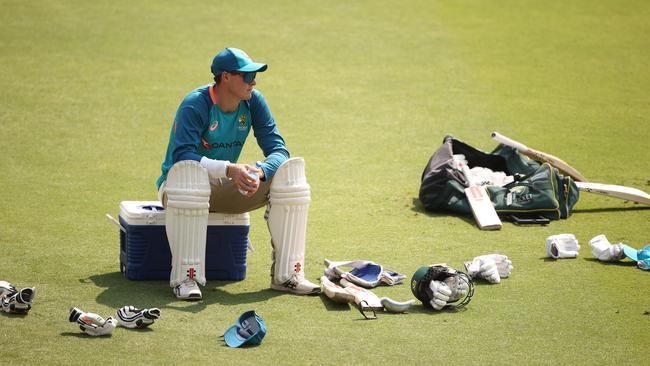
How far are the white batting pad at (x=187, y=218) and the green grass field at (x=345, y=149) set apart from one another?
0.20 m

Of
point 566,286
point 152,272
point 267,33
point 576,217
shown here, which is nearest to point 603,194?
point 576,217

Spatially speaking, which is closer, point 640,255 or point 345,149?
point 640,255

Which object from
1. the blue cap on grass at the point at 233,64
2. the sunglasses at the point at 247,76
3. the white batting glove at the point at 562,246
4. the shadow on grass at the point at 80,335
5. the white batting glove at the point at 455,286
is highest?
the blue cap on grass at the point at 233,64

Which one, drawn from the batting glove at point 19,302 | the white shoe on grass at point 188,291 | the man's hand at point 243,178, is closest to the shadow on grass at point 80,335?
the batting glove at point 19,302

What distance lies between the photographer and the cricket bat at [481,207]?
740 cm

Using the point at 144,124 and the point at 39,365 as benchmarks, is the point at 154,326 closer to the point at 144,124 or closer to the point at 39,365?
the point at 39,365

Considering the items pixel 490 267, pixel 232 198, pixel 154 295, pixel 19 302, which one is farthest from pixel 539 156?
pixel 19 302

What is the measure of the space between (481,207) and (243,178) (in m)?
2.48

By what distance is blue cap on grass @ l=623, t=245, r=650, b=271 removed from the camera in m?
6.51

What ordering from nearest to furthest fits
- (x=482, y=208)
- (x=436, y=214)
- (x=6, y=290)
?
1. (x=6, y=290)
2. (x=482, y=208)
3. (x=436, y=214)

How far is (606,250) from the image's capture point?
6648 millimetres

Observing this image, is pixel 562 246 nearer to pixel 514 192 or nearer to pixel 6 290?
pixel 514 192

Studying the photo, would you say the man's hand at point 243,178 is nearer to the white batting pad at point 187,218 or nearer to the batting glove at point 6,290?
the white batting pad at point 187,218

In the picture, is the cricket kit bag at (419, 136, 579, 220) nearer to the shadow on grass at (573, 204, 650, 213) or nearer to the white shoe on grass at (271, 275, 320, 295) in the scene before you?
the shadow on grass at (573, 204, 650, 213)
